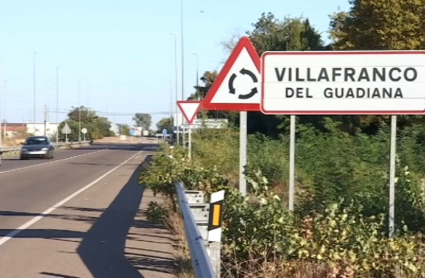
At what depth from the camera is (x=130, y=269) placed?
10.3 metres

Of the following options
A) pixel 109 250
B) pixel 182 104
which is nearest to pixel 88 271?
pixel 109 250

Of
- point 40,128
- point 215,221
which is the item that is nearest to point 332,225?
point 215,221

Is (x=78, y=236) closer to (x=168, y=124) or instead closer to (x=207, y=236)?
(x=207, y=236)

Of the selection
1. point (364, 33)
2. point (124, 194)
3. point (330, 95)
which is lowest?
point (124, 194)

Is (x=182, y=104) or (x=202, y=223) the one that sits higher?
(x=182, y=104)

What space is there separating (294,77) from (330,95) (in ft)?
1.25

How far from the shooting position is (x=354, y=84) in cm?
802

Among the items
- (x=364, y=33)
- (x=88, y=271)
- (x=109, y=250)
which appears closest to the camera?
(x=88, y=271)

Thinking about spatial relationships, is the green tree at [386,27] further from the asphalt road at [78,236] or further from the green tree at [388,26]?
the asphalt road at [78,236]

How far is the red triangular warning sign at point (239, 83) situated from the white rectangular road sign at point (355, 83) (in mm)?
565

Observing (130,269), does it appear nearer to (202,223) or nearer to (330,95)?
(202,223)

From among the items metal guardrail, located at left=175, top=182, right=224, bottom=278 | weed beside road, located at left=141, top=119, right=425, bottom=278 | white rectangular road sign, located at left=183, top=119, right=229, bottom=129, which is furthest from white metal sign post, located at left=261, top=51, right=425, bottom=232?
white rectangular road sign, located at left=183, top=119, right=229, bottom=129

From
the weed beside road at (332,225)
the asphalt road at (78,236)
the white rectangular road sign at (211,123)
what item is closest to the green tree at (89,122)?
the white rectangular road sign at (211,123)

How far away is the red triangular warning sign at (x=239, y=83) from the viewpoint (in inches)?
340
